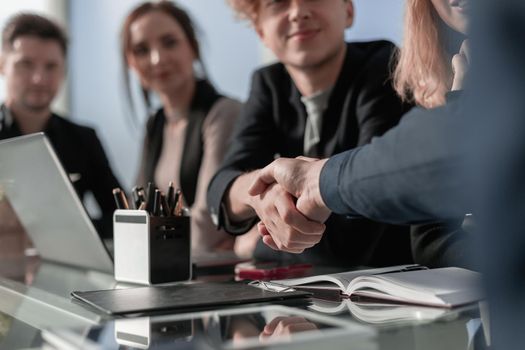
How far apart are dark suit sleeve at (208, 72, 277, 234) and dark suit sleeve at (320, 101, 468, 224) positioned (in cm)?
69

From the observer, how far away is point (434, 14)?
3.35 feet

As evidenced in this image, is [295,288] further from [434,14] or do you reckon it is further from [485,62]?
[434,14]

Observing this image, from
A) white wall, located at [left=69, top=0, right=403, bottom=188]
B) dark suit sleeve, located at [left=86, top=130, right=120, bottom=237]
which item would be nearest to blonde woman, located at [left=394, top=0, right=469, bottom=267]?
dark suit sleeve, located at [left=86, top=130, right=120, bottom=237]

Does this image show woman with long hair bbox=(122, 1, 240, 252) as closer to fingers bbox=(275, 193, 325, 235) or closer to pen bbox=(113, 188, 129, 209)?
pen bbox=(113, 188, 129, 209)

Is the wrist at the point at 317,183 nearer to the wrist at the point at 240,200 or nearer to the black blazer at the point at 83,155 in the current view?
the wrist at the point at 240,200

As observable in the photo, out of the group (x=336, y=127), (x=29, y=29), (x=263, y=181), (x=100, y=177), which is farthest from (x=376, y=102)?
(x=29, y=29)

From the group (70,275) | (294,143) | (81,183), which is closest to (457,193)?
(70,275)

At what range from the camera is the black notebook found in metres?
0.67

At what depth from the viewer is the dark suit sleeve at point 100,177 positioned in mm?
2256

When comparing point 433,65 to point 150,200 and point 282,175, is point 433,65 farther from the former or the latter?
point 150,200

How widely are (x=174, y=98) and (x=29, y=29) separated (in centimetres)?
60

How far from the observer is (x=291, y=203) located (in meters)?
0.90

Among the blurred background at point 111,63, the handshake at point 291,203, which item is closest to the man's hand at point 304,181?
the handshake at point 291,203

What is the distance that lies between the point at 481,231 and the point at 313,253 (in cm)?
84
